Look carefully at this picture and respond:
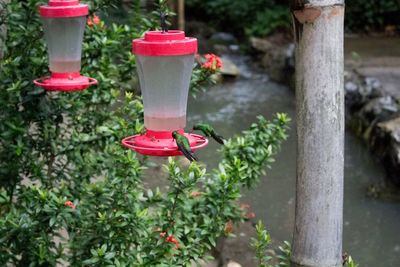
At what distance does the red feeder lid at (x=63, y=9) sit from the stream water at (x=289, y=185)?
A: 2988 mm

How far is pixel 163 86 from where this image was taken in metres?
2.23

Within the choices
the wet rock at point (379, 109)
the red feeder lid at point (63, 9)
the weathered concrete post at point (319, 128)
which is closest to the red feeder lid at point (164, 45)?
the weathered concrete post at point (319, 128)

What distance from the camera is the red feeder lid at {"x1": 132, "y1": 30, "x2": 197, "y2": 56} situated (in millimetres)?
2047

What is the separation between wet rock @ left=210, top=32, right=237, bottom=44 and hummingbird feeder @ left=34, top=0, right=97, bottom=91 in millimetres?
10323

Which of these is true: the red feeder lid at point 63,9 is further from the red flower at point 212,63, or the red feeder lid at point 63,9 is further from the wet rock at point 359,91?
the wet rock at point 359,91

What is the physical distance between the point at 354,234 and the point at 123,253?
295 cm

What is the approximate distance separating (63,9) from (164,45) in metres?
1.04

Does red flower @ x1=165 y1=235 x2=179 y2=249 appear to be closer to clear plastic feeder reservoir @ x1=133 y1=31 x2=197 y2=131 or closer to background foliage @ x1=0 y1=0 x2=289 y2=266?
background foliage @ x1=0 y1=0 x2=289 y2=266

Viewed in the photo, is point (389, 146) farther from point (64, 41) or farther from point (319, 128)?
point (319, 128)

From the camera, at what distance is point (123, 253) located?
3.17 m

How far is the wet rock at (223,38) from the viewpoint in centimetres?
1345

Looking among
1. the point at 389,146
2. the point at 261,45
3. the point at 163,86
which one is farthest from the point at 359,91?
the point at 163,86

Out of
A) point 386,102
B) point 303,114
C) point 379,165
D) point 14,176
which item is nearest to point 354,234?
point 379,165

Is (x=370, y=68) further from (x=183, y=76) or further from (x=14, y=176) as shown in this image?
(x=183, y=76)
